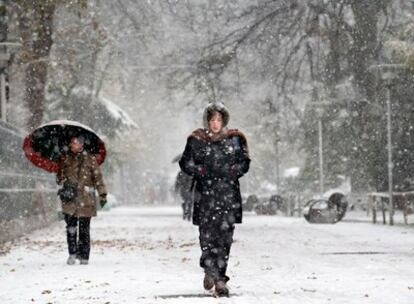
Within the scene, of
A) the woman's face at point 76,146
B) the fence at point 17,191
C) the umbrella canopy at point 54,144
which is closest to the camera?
the woman's face at point 76,146

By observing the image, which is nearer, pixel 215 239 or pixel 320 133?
pixel 215 239

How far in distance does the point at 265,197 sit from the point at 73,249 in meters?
32.6

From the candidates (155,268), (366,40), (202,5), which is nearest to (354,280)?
(155,268)

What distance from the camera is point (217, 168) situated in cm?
991

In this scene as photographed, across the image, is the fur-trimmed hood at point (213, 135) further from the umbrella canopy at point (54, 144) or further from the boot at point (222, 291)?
the umbrella canopy at point (54, 144)

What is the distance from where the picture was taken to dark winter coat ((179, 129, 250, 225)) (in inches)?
390

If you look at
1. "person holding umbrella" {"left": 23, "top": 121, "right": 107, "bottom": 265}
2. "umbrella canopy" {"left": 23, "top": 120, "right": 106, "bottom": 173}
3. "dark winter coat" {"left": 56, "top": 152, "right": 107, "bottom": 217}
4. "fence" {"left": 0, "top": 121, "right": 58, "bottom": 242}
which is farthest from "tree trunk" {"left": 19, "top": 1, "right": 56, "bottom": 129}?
"dark winter coat" {"left": 56, "top": 152, "right": 107, "bottom": 217}

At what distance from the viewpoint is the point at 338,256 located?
46.6ft

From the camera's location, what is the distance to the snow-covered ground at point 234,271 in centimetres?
943

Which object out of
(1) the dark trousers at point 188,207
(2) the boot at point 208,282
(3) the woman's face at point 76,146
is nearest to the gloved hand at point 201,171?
(2) the boot at point 208,282

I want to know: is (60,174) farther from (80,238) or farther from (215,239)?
(215,239)

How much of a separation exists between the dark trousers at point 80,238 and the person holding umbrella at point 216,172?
390 cm

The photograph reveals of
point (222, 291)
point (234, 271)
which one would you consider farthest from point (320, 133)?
point (222, 291)

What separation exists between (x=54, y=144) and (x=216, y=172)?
545cm
